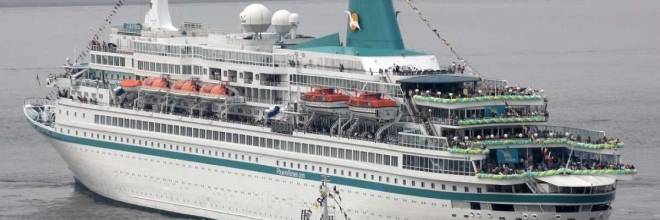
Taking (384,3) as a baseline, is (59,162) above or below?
Answer: below

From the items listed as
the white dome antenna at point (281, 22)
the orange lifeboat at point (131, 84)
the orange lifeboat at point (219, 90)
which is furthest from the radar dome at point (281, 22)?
the orange lifeboat at point (131, 84)

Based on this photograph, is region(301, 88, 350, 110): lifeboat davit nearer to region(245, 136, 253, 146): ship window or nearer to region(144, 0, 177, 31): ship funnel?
region(245, 136, 253, 146): ship window

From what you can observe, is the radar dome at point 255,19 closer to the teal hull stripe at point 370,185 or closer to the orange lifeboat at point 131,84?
the orange lifeboat at point 131,84

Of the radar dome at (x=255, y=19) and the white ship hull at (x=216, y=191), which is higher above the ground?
the radar dome at (x=255, y=19)

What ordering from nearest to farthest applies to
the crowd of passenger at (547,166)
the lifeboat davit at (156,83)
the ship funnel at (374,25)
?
1. the crowd of passenger at (547,166)
2. the ship funnel at (374,25)
3. the lifeboat davit at (156,83)

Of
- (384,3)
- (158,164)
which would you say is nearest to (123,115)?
(158,164)

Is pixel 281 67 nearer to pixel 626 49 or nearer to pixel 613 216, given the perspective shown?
pixel 613 216
